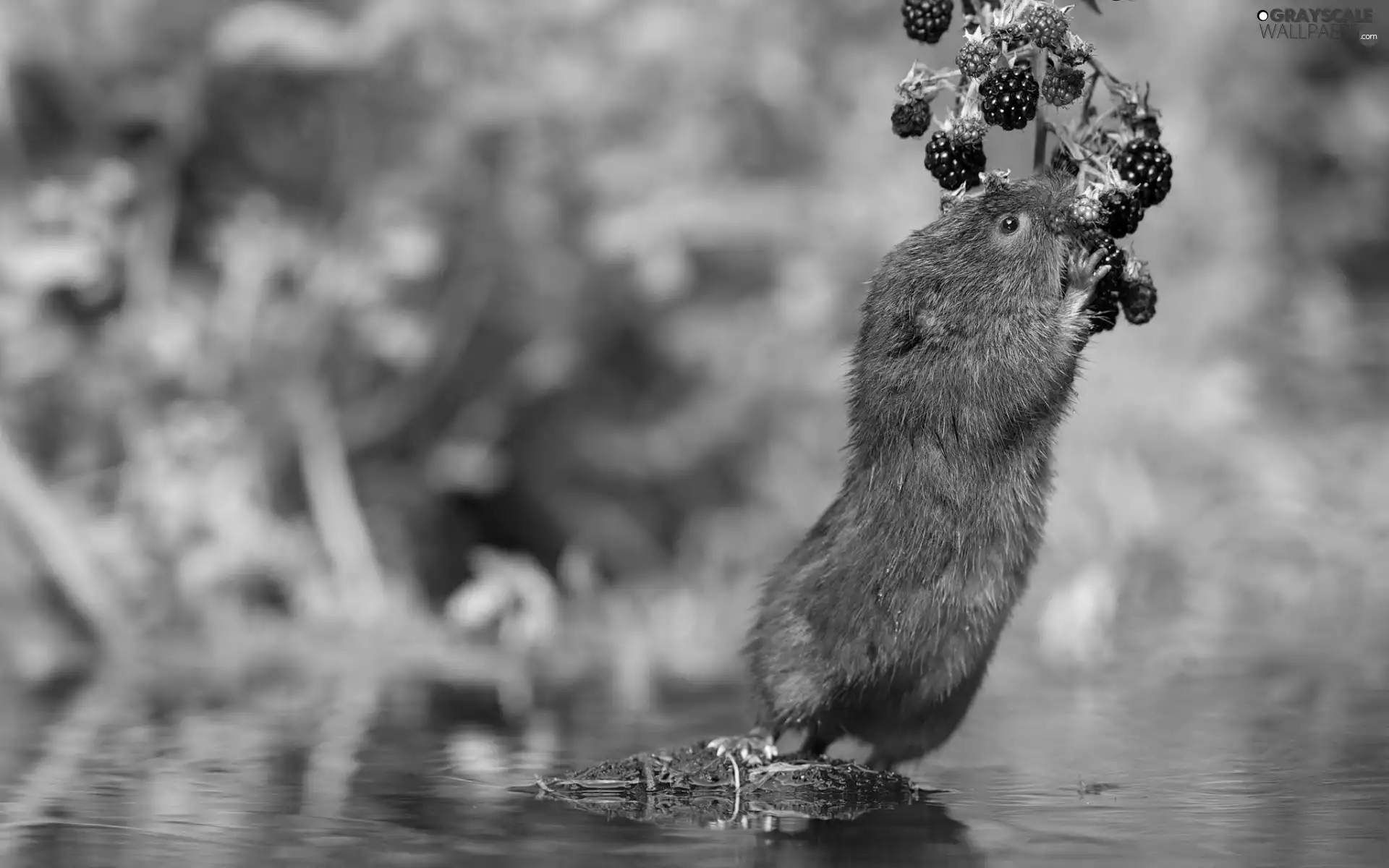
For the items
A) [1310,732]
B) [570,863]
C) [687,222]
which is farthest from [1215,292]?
[570,863]

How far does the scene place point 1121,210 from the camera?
3861mm

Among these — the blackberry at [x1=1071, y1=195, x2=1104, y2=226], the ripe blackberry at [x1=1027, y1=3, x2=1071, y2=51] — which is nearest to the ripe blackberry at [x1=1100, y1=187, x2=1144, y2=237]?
the blackberry at [x1=1071, y1=195, x2=1104, y2=226]

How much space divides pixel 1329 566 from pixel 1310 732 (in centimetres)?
325

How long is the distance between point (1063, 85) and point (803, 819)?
5.60 ft

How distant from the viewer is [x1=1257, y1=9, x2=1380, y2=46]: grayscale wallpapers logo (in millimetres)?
8672

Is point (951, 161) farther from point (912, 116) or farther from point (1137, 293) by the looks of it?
point (1137, 293)

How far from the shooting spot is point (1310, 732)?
4.67 meters

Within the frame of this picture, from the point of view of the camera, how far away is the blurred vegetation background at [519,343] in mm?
7535

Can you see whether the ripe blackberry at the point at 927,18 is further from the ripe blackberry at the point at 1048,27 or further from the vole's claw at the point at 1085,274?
the vole's claw at the point at 1085,274

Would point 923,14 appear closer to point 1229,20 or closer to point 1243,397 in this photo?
point 1243,397

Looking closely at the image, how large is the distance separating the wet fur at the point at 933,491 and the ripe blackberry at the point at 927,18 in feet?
1.65

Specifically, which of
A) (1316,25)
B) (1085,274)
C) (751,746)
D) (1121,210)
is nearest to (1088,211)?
(1121,210)

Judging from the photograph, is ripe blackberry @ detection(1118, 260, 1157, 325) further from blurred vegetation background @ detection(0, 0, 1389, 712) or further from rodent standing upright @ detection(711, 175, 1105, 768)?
blurred vegetation background @ detection(0, 0, 1389, 712)

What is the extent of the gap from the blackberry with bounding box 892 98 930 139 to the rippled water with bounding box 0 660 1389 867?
1529 mm
